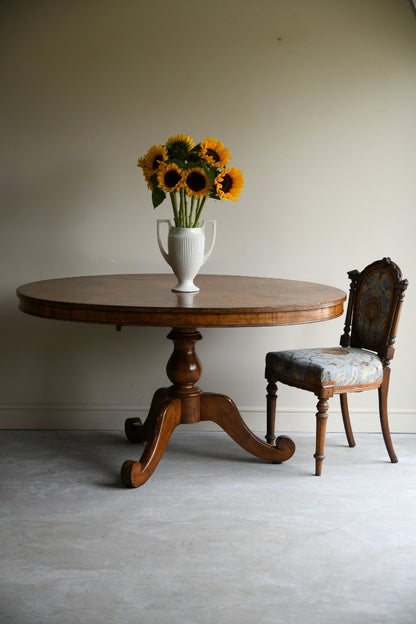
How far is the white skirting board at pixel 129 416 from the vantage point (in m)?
3.83

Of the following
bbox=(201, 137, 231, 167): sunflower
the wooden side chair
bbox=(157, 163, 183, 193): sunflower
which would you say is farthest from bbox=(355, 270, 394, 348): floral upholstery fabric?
bbox=(157, 163, 183, 193): sunflower

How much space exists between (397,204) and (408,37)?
0.81m

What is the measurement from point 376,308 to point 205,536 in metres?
1.40

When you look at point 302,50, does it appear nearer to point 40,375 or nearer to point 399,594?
point 40,375

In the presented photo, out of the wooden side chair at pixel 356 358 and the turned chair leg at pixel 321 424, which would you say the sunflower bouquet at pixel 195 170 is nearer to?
the wooden side chair at pixel 356 358

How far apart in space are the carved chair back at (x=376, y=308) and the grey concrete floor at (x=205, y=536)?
1.74 feet

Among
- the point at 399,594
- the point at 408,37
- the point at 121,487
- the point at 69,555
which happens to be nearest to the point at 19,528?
the point at 69,555

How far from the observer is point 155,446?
3102mm

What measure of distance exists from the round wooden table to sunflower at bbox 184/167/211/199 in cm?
40

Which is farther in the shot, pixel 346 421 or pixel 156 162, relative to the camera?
pixel 346 421

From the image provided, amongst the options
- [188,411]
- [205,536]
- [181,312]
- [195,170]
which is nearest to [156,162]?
[195,170]

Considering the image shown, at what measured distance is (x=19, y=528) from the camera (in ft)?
8.50

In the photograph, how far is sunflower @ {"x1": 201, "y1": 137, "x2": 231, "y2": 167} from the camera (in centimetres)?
290

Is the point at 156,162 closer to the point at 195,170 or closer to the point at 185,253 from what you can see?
the point at 195,170
